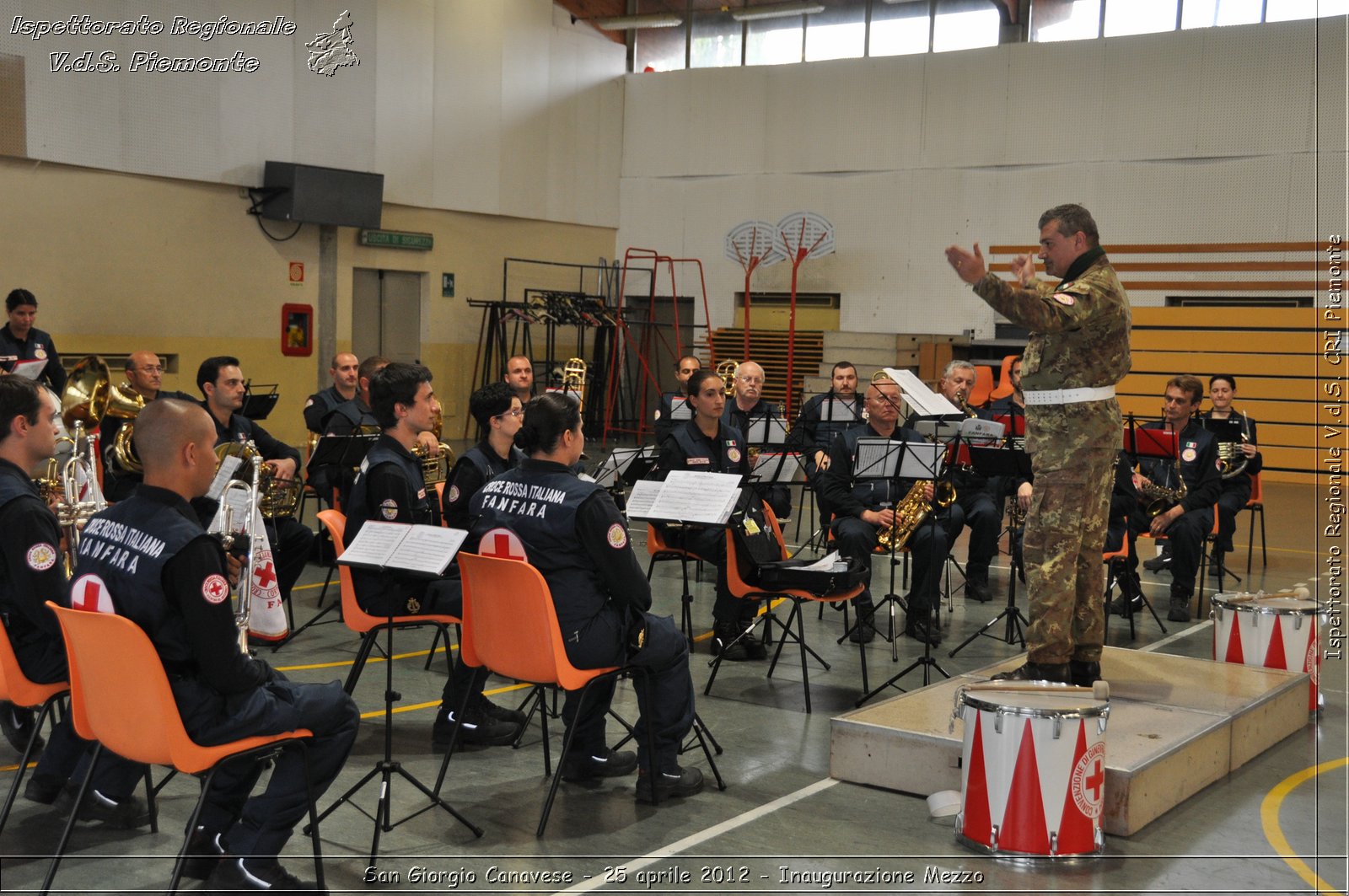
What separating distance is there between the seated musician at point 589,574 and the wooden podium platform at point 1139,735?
715 mm

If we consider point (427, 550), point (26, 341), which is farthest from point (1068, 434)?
point (26, 341)

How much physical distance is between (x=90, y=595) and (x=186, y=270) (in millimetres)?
12285

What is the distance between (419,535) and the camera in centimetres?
404

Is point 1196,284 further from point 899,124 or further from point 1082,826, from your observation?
point 1082,826

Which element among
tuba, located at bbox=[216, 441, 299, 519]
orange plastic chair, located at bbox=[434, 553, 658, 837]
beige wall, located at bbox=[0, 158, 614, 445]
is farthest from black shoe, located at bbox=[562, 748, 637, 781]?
beige wall, located at bbox=[0, 158, 614, 445]

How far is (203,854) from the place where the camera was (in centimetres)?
369

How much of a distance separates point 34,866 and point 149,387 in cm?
476

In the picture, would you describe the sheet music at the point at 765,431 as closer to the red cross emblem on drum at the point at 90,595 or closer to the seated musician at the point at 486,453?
the seated musician at the point at 486,453

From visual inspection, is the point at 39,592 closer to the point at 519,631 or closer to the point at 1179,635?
the point at 519,631

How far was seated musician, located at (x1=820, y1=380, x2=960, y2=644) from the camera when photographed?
6777mm

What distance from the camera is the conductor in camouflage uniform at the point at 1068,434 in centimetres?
473

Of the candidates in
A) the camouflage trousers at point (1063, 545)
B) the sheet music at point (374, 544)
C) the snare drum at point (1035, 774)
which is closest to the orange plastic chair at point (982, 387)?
the camouflage trousers at point (1063, 545)

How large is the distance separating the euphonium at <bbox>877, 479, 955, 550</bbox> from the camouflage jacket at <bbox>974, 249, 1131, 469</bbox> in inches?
88.0

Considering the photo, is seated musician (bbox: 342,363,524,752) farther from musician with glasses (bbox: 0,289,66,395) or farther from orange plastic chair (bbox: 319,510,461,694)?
musician with glasses (bbox: 0,289,66,395)
